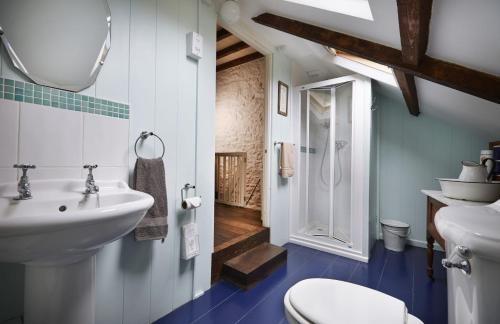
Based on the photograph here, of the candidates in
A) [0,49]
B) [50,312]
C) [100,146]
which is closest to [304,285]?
[50,312]

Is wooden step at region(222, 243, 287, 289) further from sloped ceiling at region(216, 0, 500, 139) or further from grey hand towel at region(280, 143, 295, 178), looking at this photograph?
sloped ceiling at region(216, 0, 500, 139)

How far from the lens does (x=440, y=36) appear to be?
3.55 ft

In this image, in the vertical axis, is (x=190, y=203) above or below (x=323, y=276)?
above

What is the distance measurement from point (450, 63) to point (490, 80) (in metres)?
0.21

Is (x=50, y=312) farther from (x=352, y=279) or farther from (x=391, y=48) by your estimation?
(x=391, y=48)

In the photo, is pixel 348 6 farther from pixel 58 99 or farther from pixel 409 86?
pixel 58 99

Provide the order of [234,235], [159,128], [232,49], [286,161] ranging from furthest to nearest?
1. [232,49]
2. [286,161]
3. [234,235]
4. [159,128]

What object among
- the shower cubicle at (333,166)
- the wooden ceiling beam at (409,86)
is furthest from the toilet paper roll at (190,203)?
the wooden ceiling beam at (409,86)

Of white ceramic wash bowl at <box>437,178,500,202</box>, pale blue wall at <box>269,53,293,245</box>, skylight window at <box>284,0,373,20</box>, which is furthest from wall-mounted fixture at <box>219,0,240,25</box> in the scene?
white ceramic wash bowl at <box>437,178,500,202</box>

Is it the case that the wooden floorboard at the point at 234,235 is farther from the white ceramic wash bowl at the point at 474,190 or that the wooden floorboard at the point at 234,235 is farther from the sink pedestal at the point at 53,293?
the white ceramic wash bowl at the point at 474,190

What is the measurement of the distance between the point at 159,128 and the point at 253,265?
4.44 feet

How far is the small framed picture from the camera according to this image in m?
2.54

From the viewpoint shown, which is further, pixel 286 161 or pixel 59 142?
pixel 286 161

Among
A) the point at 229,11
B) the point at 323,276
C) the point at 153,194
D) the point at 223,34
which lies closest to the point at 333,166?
the point at 323,276
